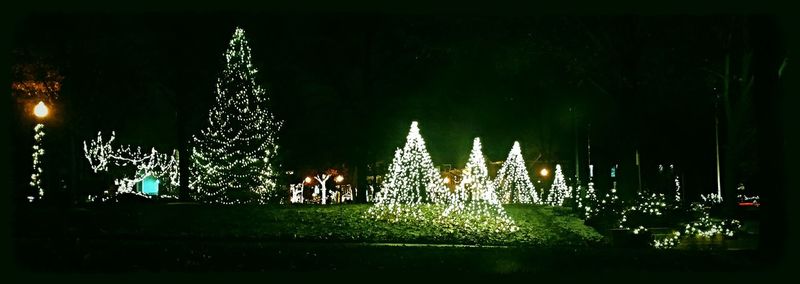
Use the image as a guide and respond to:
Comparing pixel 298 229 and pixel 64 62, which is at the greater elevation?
pixel 64 62

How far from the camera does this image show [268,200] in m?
34.2

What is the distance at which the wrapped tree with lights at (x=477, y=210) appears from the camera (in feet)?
76.3

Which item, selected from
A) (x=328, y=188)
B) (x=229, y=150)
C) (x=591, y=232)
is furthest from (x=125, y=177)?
(x=591, y=232)

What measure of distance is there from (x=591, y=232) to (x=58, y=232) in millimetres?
13555

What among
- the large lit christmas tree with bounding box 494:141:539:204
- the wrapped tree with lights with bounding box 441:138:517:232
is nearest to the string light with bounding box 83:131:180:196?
the large lit christmas tree with bounding box 494:141:539:204

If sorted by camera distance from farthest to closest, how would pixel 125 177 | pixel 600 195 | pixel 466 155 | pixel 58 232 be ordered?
pixel 466 155 → pixel 125 177 → pixel 600 195 → pixel 58 232

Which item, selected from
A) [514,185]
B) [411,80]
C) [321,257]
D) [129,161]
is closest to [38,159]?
[321,257]

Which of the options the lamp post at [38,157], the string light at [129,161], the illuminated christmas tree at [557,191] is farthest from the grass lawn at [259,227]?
the string light at [129,161]

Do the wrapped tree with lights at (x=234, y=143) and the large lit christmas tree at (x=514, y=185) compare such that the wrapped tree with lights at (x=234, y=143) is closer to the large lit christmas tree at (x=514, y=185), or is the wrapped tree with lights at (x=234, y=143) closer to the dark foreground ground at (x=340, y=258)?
the large lit christmas tree at (x=514, y=185)

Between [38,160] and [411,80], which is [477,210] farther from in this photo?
[411,80]

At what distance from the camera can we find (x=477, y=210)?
25812 millimetres

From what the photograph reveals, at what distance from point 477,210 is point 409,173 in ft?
7.67

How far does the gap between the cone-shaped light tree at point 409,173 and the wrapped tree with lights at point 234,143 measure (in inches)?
363

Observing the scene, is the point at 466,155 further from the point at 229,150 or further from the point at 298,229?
the point at 298,229
